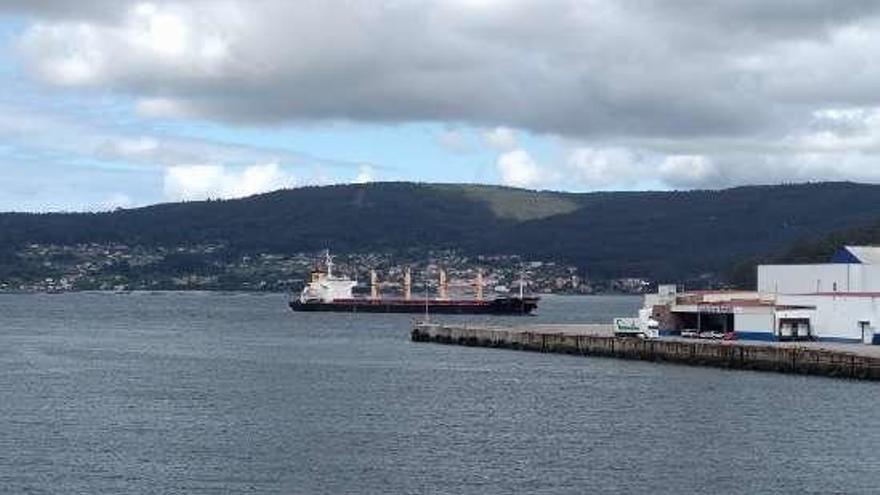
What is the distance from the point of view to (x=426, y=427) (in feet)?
178

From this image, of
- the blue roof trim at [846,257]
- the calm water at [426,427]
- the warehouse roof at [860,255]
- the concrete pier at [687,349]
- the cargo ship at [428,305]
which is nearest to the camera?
the calm water at [426,427]

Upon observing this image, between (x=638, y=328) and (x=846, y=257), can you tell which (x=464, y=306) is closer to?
(x=846, y=257)

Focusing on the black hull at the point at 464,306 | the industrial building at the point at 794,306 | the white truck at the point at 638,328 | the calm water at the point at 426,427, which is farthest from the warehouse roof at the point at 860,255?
the black hull at the point at 464,306

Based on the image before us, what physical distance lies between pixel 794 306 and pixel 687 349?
9.91 meters

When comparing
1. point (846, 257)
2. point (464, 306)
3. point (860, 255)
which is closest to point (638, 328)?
point (846, 257)

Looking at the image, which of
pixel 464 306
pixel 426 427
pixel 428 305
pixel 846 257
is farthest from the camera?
pixel 464 306

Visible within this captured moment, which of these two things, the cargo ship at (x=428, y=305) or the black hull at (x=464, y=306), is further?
the cargo ship at (x=428, y=305)

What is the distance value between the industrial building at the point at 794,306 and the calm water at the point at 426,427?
1019cm

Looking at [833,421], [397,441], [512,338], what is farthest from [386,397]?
[512,338]

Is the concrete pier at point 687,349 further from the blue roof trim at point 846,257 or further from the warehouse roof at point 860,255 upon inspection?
the blue roof trim at point 846,257

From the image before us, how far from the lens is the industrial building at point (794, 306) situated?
277 ft

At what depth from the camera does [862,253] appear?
320ft

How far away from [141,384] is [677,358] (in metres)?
29.3

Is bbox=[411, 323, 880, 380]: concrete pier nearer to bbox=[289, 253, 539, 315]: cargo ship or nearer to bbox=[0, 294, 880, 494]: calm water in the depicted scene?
bbox=[0, 294, 880, 494]: calm water
